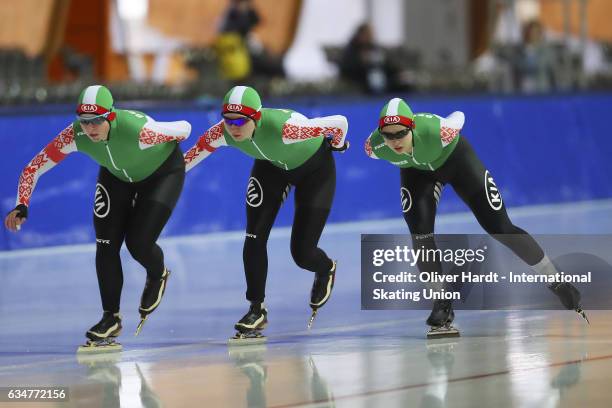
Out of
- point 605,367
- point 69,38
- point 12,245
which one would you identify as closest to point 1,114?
point 12,245

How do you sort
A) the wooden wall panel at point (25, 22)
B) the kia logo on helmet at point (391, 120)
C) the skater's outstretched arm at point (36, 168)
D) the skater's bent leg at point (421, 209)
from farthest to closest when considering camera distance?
the wooden wall panel at point (25, 22)
the skater's bent leg at point (421, 209)
the skater's outstretched arm at point (36, 168)
the kia logo on helmet at point (391, 120)

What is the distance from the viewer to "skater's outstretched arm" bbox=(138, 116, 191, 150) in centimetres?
812

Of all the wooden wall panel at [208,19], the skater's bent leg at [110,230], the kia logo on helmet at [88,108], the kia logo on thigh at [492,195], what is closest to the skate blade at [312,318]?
the skater's bent leg at [110,230]

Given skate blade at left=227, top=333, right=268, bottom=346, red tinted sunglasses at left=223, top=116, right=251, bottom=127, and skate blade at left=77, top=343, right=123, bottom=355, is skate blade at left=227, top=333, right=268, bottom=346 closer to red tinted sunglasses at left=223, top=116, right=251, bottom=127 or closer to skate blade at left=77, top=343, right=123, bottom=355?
skate blade at left=77, top=343, right=123, bottom=355

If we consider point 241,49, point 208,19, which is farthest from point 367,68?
point 208,19

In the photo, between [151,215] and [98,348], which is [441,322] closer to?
[151,215]

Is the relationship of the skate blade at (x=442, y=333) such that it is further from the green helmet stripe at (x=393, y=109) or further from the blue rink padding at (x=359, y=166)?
the blue rink padding at (x=359, y=166)

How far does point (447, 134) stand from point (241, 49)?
32.7 ft

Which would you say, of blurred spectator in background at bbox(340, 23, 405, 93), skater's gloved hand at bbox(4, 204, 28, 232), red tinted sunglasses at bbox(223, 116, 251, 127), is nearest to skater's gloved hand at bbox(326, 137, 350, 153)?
red tinted sunglasses at bbox(223, 116, 251, 127)

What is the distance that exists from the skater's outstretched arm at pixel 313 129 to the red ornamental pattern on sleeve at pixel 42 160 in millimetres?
1303

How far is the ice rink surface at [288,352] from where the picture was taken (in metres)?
6.40

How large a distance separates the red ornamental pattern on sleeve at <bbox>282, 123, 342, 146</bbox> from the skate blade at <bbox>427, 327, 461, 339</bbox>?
1.35 m

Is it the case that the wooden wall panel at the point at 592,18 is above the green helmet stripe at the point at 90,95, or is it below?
above

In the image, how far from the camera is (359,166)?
15.8 m
